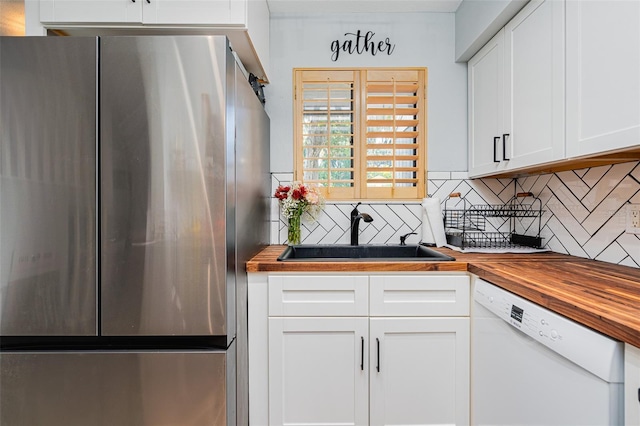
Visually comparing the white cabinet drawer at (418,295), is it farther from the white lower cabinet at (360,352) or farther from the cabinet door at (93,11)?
the cabinet door at (93,11)

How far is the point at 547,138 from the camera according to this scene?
1377 mm

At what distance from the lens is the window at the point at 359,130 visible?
212 centimetres

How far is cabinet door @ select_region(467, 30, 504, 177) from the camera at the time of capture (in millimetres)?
1736

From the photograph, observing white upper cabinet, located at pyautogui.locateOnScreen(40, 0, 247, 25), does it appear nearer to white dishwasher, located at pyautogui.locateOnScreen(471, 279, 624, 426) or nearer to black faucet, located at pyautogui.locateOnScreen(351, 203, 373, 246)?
black faucet, located at pyautogui.locateOnScreen(351, 203, 373, 246)

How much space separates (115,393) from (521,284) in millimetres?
1551

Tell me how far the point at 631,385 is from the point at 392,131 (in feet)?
5.61

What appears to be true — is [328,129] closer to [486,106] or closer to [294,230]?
[294,230]

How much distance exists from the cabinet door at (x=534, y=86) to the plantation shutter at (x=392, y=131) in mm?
565

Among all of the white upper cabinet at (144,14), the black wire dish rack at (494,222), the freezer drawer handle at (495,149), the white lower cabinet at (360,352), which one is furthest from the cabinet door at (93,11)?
the black wire dish rack at (494,222)

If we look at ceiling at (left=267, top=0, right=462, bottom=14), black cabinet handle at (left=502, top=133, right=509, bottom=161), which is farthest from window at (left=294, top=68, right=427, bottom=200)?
black cabinet handle at (left=502, top=133, right=509, bottom=161)

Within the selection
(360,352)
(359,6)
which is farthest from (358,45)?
(360,352)

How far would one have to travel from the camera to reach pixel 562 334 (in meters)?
0.86

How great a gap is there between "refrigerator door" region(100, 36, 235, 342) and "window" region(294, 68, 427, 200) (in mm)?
1001

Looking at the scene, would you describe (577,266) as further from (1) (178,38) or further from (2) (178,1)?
(2) (178,1)
